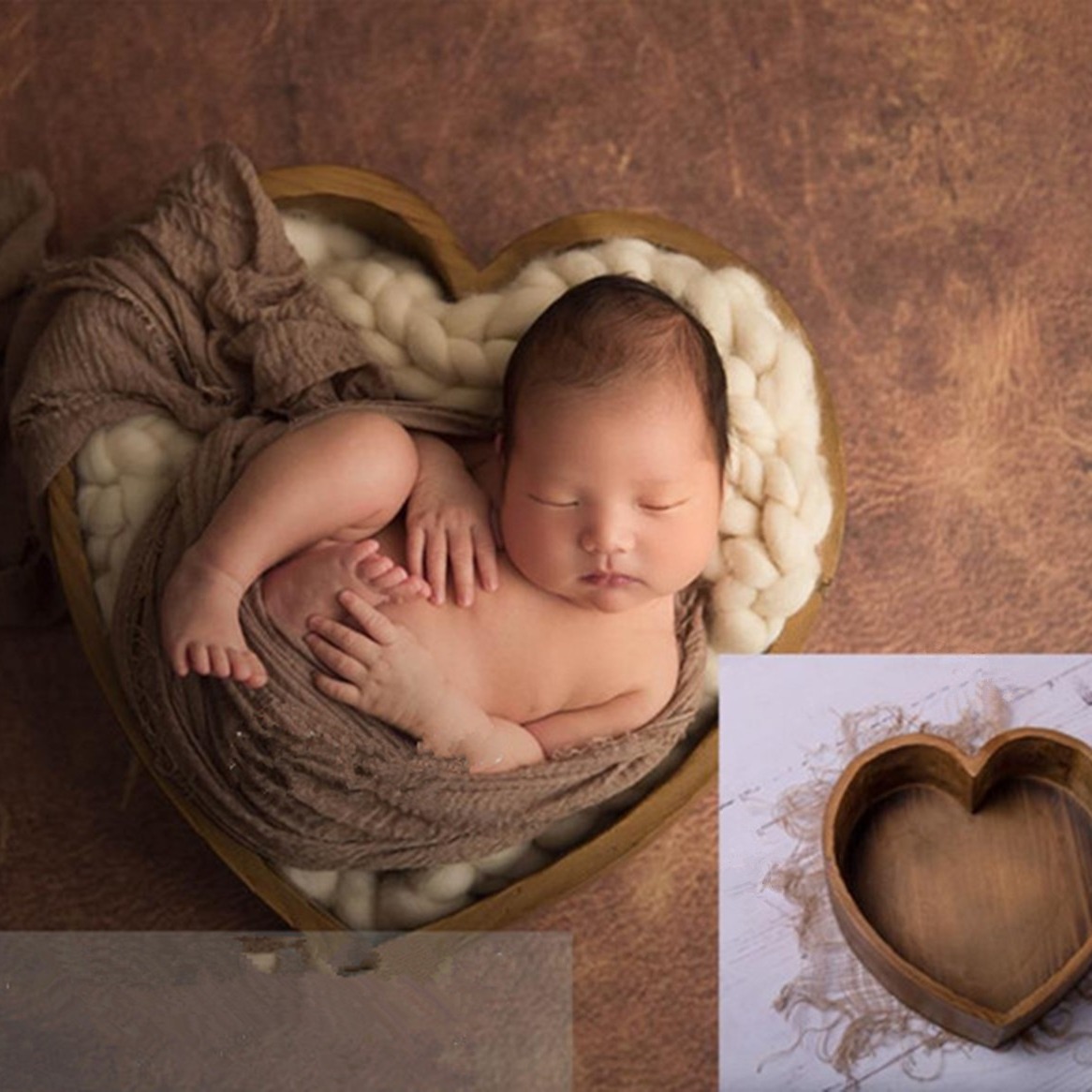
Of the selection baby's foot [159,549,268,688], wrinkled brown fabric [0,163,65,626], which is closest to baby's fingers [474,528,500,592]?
baby's foot [159,549,268,688]

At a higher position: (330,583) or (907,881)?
(330,583)

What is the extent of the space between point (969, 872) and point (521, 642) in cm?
22

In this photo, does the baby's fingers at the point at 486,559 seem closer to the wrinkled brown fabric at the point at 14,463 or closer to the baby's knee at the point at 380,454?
the baby's knee at the point at 380,454

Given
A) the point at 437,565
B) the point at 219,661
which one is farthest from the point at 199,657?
the point at 437,565

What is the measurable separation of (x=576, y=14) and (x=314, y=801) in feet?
1.53

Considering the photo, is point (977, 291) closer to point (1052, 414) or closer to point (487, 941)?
point (1052, 414)

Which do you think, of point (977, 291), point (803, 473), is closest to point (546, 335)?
point (803, 473)

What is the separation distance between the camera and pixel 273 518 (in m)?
0.84

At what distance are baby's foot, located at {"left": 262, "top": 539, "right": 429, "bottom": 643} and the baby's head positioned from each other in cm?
6

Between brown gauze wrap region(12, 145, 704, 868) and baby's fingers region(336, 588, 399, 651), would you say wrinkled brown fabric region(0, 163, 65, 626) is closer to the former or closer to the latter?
brown gauze wrap region(12, 145, 704, 868)

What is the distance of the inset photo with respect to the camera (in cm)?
80

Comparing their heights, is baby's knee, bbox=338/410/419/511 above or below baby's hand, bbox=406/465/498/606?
above

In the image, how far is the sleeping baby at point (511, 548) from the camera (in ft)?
2.66

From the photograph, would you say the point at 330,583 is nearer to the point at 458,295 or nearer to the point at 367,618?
the point at 367,618
